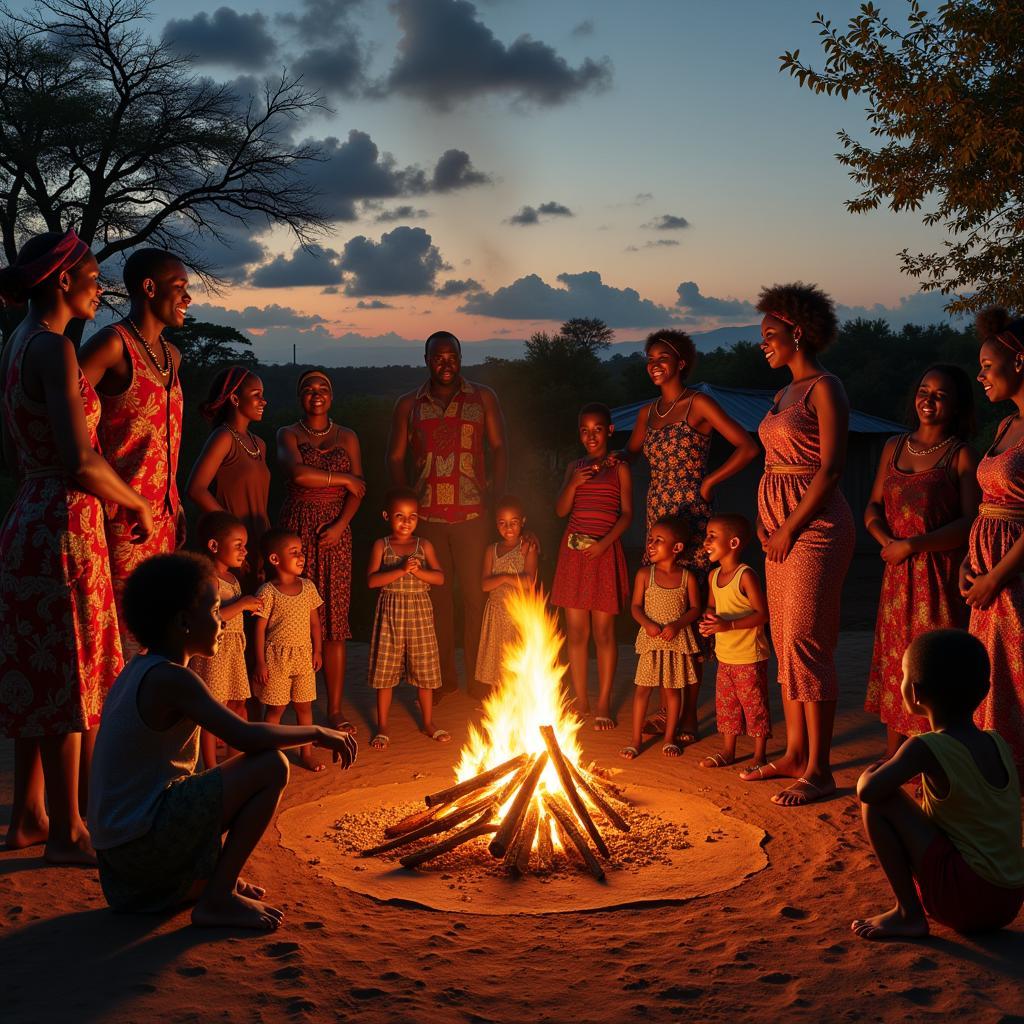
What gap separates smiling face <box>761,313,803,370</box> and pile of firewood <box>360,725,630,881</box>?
2.39 meters

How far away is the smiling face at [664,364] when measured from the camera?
6.69 metres

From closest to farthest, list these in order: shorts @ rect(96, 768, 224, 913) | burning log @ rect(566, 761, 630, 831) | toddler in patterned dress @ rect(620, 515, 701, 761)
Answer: shorts @ rect(96, 768, 224, 913), burning log @ rect(566, 761, 630, 831), toddler in patterned dress @ rect(620, 515, 701, 761)

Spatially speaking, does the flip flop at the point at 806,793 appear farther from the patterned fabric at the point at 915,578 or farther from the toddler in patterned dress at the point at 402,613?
the toddler in patterned dress at the point at 402,613

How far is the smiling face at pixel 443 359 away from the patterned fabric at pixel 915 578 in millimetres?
2962

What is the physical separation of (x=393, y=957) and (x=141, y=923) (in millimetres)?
999

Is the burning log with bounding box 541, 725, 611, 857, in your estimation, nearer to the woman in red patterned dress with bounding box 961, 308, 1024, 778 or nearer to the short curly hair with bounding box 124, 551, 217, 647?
the woman in red patterned dress with bounding box 961, 308, 1024, 778

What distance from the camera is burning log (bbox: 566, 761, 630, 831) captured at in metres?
5.24

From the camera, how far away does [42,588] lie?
4.51 meters

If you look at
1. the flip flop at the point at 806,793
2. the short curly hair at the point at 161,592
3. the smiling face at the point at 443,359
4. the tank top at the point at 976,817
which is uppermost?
the smiling face at the point at 443,359

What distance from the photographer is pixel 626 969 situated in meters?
3.71

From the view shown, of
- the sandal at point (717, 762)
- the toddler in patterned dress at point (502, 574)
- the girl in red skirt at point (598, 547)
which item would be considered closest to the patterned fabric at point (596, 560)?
the girl in red skirt at point (598, 547)

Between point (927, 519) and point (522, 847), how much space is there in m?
2.80

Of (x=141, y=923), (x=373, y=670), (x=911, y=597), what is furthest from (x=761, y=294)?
(x=141, y=923)

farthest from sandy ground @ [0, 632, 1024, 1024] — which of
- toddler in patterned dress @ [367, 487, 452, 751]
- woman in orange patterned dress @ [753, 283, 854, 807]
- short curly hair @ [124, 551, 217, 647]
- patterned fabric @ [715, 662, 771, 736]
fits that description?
toddler in patterned dress @ [367, 487, 452, 751]
